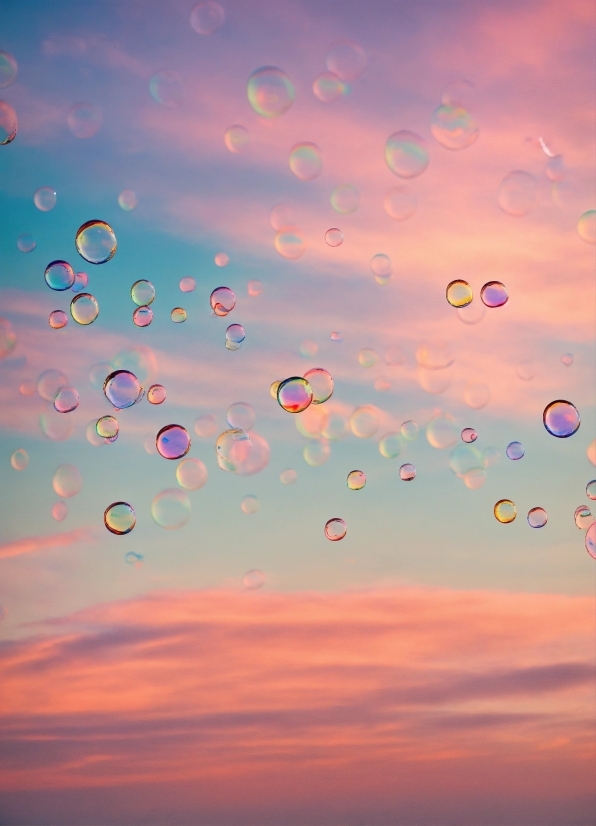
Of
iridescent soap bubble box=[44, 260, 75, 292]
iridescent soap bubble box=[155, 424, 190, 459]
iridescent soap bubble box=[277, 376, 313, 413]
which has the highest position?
iridescent soap bubble box=[44, 260, 75, 292]

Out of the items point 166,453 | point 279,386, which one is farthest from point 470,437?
point 166,453

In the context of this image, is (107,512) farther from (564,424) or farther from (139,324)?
(564,424)

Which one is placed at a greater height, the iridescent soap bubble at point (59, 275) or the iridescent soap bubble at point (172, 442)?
the iridescent soap bubble at point (59, 275)

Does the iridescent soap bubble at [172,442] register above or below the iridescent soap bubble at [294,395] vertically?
below

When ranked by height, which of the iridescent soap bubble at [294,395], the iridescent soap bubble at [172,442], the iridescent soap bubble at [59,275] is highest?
the iridescent soap bubble at [59,275]
